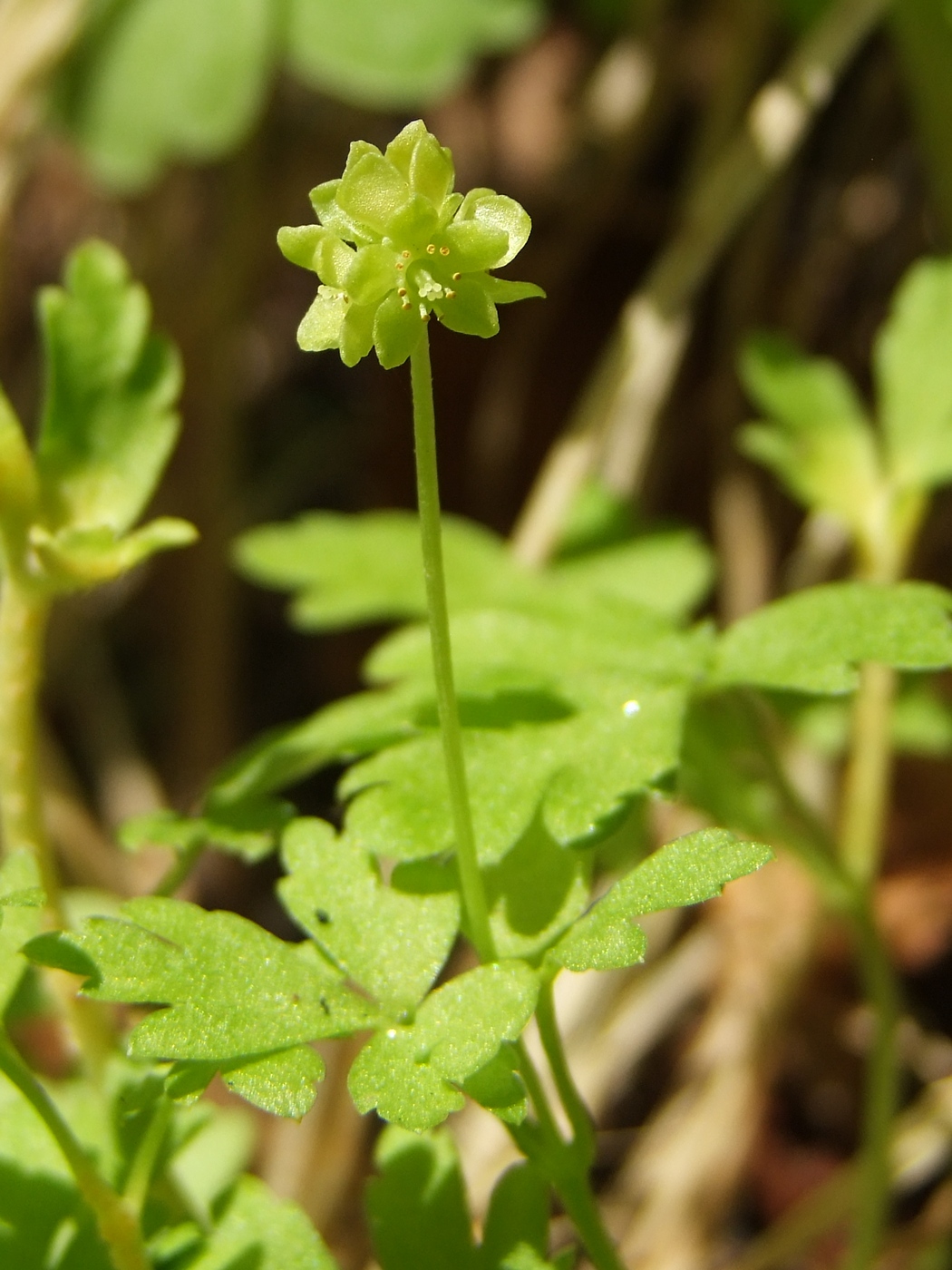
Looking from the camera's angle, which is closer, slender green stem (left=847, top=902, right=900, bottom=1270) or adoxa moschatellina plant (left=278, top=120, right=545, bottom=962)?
adoxa moschatellina plant (left=278, top=120, right=545, bottom=962)

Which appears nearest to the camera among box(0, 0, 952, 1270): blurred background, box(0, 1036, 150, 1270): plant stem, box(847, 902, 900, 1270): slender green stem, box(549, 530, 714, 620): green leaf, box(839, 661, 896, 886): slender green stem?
box(0, 1036, 150, 1270): plant stem

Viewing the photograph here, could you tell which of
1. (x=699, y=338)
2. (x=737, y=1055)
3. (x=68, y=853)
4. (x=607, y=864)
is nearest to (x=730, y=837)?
(x=607, y=864)

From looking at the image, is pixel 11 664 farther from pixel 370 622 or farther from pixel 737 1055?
pixel 370 622

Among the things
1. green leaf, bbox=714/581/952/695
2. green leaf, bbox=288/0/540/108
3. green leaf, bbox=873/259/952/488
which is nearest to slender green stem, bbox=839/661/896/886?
green leaf, bbox=873/259/952/488

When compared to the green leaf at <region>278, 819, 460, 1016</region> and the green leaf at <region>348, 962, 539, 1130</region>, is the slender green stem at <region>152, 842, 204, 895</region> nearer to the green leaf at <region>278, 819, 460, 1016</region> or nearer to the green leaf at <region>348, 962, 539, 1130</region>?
the green leaf at <region>278, 819, 460, 1016</region>

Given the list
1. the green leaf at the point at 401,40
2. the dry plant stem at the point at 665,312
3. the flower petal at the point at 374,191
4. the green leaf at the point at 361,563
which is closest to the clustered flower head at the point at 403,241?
the flower petal at the point at 374,191

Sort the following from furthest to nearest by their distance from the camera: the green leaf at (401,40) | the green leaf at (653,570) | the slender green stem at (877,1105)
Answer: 1. the green leaf at (401,40)
2. the green leaf at (653,570)
3. the slender green stem at (877,1105)

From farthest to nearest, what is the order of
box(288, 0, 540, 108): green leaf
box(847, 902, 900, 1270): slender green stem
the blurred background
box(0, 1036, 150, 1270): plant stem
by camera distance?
box(288, 0, 540, 108): green leaf
the blurred background
box(847, 902, 900, 1270): slender green stem
box(0, 1036, 150, 1270): plant stem

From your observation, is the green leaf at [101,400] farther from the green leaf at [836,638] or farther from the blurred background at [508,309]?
the blurred background at [508,309]
